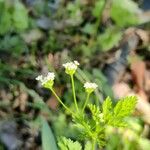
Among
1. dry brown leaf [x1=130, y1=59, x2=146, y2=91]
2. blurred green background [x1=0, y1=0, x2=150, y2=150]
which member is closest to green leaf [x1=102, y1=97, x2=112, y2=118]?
blurred green background [x1=0, y1=0, x2=150, y2=150]

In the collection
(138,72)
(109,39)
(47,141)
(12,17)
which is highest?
(12,17)

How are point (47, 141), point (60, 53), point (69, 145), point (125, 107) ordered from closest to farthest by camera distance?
point (125, 107) < point (69, 145) < point (47, 141) < point (60, 53)

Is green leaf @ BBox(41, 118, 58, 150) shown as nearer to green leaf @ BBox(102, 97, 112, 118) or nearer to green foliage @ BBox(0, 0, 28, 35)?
green leaf @ BBox(102, 97, 112, 118)

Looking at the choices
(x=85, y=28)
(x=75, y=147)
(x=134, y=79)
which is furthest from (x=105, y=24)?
(x=75, y=147)

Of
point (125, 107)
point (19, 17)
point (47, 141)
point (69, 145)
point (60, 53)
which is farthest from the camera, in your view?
point (19, 17)

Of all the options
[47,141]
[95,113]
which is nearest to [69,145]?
[95,113]

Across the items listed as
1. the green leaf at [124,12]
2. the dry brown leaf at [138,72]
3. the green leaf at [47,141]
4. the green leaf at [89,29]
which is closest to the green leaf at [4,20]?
the green leaf at [89,29]

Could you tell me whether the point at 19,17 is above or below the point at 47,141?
above

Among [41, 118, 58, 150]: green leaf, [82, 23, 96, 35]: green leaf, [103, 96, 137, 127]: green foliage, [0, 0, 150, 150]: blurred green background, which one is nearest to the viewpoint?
[103, 96, 137, 127]: green foliage

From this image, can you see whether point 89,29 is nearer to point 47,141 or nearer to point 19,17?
point 19,17
